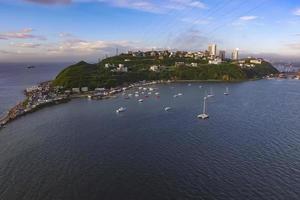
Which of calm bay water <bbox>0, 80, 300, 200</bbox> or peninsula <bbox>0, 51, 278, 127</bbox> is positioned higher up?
peninsula <bbox>0, 51, 278, 127</bbox>

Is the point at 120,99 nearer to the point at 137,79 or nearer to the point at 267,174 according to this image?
the point at 137,79

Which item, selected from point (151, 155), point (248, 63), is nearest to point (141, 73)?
point (151, 155)

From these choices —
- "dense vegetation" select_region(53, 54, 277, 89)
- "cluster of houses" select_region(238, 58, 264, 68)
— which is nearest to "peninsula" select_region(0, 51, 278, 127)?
"dense vegetation" select_region(53, 54, 277, 89)

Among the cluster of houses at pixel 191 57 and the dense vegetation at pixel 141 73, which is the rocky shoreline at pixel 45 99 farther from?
the cluster of houses at pixel 191 57

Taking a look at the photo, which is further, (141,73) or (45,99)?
(141,73)

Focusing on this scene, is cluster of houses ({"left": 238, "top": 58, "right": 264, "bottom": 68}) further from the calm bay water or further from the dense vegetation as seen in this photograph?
the calm bay water

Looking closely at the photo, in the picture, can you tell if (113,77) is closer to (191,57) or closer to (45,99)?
(45,99)
